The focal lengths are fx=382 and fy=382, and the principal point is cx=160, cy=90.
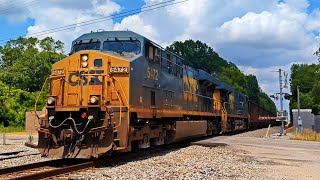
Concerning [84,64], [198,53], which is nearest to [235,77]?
[198,53]

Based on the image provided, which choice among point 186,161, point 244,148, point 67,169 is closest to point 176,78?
point 244,148

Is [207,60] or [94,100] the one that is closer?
[94,100]

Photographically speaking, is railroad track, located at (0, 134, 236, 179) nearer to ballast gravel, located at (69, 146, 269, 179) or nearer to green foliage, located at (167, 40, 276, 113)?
ballast gravel, located at (69, 146, 269, 179)

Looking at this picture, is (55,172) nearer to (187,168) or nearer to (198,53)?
(187,168)

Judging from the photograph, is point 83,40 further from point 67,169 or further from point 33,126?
point 67,169

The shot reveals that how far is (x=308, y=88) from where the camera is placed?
8362 cm

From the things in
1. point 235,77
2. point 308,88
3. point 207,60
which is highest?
point 207,60

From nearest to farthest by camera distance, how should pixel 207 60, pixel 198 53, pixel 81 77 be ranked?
1. pixel 81 77
2. pixel 198 53
3. pixel 207 60

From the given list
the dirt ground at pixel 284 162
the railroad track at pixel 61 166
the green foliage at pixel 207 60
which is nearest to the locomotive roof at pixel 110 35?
the railroad track at pixel 61 166

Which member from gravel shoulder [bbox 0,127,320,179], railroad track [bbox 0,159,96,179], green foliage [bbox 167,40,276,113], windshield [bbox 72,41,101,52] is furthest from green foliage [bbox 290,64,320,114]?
railroad track [bbox 0,159,96,179]

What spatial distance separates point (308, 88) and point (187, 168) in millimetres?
79622

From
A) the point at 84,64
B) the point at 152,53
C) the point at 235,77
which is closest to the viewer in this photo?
the point at 84,64

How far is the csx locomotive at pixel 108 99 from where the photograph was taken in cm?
1097

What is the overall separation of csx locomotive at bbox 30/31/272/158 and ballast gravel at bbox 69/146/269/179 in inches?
36.0
